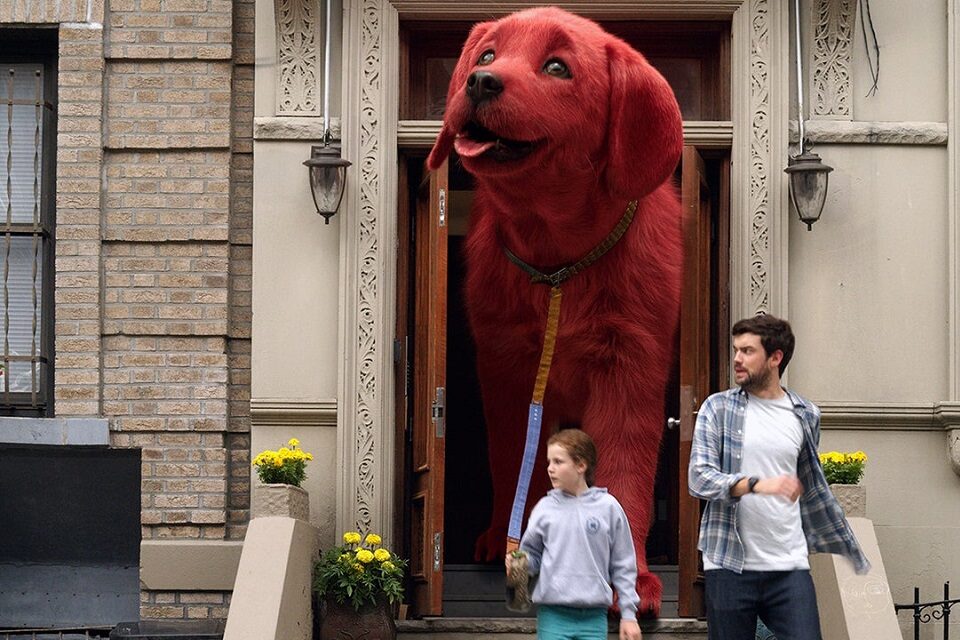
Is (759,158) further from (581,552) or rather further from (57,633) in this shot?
(57,633)

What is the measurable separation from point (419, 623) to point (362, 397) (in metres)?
1.19

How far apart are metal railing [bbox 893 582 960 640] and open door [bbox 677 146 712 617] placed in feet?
3.31

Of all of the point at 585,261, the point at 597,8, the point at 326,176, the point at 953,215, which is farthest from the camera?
the point at 597,8

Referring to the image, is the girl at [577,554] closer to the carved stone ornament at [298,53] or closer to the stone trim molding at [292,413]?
the stone trim molding at [292,413]

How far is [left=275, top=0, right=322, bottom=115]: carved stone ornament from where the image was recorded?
8.89 metres

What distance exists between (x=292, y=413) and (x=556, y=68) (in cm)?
230

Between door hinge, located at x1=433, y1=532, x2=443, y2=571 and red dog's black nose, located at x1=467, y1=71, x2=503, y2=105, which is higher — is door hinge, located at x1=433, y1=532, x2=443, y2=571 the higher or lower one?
the lower one

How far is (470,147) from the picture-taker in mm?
7609

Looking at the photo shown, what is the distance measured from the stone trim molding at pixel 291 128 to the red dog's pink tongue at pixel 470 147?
1.40m

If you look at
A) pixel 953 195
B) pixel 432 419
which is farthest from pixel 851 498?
pixel 432 419

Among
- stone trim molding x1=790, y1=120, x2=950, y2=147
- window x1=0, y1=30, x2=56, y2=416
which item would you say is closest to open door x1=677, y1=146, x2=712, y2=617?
stone trim molding x1=790, y1=120, x2=950, y2=147

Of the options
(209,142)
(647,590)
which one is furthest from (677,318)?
(209,142)

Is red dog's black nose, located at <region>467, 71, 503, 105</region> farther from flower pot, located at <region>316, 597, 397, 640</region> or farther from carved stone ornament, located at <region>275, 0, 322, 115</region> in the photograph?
flower pot, located at <region>316, 597, 397, 640</region>

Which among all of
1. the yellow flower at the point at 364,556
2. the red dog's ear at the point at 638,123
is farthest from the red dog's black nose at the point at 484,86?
the yellow flower at the point at 364,556
